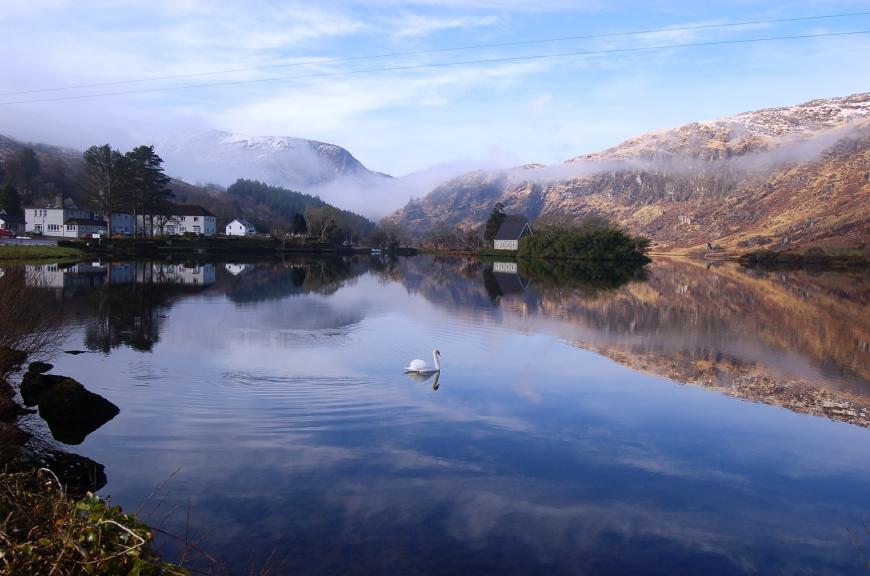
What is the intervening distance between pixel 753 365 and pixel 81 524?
824 inches

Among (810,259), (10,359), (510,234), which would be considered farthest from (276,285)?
(810,259)

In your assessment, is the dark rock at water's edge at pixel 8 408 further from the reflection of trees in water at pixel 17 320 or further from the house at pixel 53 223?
the house at pixel 53 223

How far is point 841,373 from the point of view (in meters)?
20.2

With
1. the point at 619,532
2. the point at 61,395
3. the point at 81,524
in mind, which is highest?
the point at 81,524

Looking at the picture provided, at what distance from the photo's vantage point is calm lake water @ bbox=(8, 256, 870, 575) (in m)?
8.80

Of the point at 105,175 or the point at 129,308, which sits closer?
the point at 129,308

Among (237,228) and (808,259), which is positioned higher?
(237,228)

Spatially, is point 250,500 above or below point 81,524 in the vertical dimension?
below

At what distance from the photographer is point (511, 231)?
132 metres

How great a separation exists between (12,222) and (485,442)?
355ft

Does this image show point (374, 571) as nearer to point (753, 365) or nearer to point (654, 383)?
point (654, 383)

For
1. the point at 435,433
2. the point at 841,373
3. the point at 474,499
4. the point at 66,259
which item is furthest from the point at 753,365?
the point at 66,259

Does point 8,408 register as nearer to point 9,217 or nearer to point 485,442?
point 485,442

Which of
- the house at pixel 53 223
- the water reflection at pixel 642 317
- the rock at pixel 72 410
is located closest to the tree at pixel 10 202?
the house at pixel 53 223
